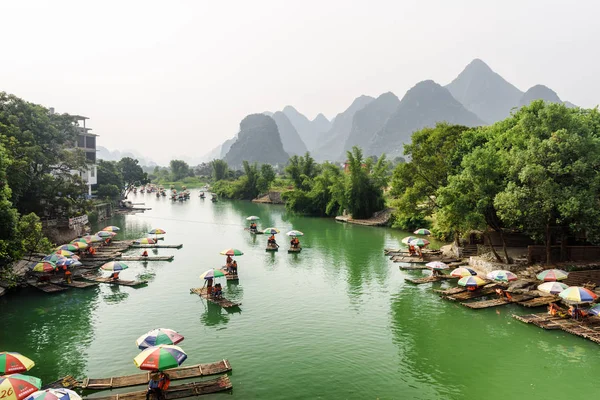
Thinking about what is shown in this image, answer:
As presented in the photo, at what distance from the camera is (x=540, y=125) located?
2775 cm

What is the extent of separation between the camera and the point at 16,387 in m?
13.1

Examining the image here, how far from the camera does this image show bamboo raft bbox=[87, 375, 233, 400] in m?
15.0

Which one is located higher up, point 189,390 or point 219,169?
point 219,169

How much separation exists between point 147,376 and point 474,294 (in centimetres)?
1945

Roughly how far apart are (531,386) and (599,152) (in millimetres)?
16165

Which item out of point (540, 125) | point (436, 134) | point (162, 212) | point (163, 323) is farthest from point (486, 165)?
point (162, 212)

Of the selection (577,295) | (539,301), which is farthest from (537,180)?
(577,295)

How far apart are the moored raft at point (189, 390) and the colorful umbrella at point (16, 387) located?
2.20 meters

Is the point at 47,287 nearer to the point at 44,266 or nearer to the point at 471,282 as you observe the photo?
the point at 44,266

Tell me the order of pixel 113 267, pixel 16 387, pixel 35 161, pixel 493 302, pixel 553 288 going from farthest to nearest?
pixel 35 161, pixel 113 267, pixel 493 302, pixel 553 288, pixel 16 387

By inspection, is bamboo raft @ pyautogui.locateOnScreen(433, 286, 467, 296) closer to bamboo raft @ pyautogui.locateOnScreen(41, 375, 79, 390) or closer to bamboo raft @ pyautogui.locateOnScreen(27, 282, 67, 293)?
bamboo raft @ pyautogui.locateOnScreen(41, 375, 79, 390)

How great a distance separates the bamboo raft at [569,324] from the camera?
20.0 m

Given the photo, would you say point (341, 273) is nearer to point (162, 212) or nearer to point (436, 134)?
Answer: point (436, 134)

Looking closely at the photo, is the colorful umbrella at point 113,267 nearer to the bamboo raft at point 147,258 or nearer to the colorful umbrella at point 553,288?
the bamboo raft at point 147,258
